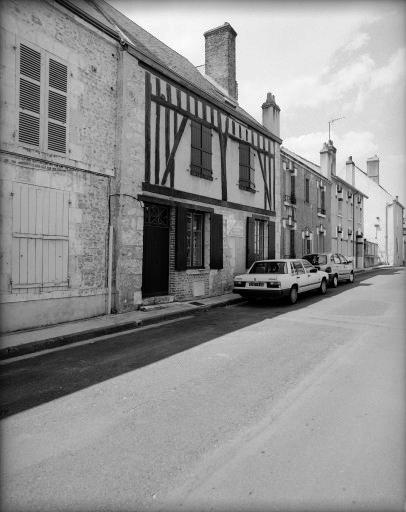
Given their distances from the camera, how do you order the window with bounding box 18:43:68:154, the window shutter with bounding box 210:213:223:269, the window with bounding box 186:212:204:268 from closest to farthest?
the window with bounding box 18:43:68:154, the window with bounding box 186:212:204:268, the window shutter with bounding box 210:213:223:269

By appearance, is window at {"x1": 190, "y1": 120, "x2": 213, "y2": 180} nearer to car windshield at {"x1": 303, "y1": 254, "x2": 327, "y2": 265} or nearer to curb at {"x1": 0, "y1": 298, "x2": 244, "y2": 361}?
curb at {"x1": 0, "y1": 298, "x2": 244, "y2": 361}

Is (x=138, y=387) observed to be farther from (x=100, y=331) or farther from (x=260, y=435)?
(x=100, y=331)

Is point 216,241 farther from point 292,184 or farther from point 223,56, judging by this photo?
point 223,56

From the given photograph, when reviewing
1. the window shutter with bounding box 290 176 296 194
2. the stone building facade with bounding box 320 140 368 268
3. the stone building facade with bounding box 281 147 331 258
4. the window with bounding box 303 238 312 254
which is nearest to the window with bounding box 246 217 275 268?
the stone building facade with bounding box 281 147 331 258

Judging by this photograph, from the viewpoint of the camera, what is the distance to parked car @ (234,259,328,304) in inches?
414

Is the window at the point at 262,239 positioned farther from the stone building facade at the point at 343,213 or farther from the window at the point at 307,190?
the stone building facade at the point at 343,213

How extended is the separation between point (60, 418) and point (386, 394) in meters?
3.49

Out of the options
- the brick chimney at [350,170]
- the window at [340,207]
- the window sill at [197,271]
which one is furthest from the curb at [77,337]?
the brick chimney at [350,170]

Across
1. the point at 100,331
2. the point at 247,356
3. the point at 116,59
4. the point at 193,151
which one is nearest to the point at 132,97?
the point at 116,59

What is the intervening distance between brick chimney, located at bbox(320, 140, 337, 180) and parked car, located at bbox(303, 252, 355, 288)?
1003 centimetres

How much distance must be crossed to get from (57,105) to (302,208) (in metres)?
15.0

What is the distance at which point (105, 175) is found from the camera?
889cm

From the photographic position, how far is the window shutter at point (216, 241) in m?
12.2

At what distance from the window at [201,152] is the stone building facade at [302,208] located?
6.53 meters
